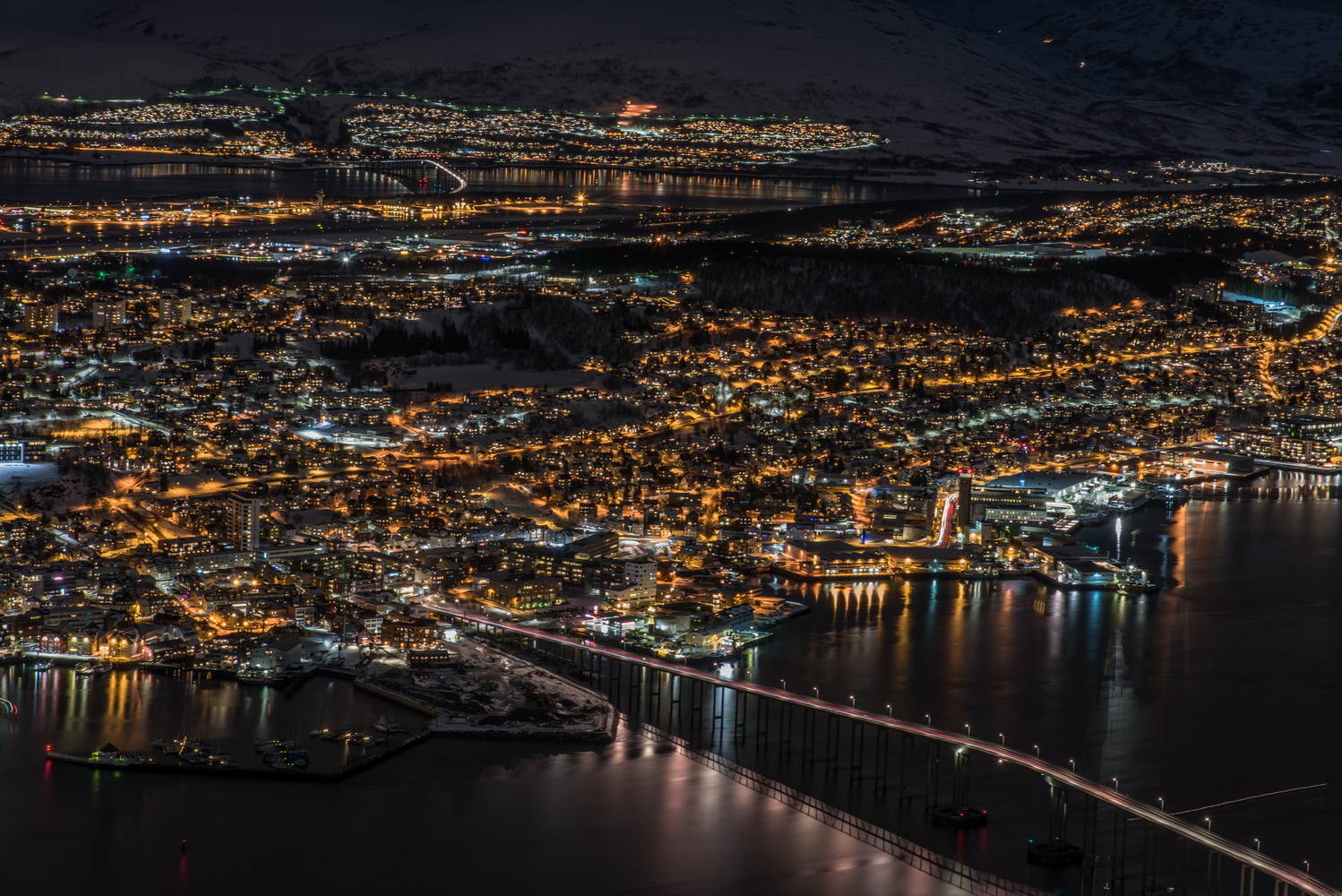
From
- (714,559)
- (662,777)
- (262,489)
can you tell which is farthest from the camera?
(262,489)

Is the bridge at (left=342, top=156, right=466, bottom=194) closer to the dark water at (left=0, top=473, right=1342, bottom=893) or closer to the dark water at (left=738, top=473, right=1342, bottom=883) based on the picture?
the dark water at (left=738, top=473, right=1342, bottom=883)

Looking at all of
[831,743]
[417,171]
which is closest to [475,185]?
[417,171]

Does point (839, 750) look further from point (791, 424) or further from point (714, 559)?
point (791, 424)

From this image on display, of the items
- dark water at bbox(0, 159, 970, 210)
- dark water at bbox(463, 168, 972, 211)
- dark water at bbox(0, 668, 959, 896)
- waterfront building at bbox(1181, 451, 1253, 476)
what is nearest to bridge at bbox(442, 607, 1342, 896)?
dark water at bbox(0, 668, 959, 896)

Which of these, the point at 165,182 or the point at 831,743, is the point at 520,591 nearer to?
the point at 831,743

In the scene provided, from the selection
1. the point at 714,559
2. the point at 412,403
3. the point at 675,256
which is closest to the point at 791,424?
the point at 412,403

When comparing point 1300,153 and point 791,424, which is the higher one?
point 1300,153

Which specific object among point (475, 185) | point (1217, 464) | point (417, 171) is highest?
point (417, 171)

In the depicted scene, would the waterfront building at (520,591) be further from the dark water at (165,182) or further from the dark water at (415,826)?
the dark water at (165,182)
